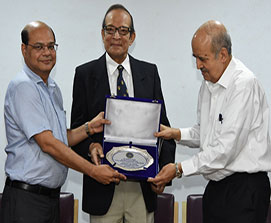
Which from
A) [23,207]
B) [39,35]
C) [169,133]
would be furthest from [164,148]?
[39,35]

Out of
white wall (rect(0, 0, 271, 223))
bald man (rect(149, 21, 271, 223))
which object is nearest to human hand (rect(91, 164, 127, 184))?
bald man (rect(149, 21, 271, 223))

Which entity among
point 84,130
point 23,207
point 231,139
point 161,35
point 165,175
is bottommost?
point 23,207

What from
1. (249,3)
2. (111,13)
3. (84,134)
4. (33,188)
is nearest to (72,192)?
(84,134)

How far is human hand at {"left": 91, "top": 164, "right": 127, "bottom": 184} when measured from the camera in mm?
2951

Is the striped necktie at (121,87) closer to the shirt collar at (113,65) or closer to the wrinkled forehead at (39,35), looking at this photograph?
the shirt collar at (113,65)

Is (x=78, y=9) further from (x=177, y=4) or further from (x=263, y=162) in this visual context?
(x=263, y=162)

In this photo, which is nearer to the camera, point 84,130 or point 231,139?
point 231,139

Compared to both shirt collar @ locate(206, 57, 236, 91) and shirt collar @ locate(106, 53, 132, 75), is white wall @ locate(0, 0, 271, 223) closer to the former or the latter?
shirt collar @ locate(106, 53, 132, 75)

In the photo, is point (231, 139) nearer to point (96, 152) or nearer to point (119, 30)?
point (96, 152)

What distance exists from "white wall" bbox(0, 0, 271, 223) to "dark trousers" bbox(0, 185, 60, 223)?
1930 millimetres

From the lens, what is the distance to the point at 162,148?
10.6 feet

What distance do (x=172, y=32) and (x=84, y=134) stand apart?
186 centimetres

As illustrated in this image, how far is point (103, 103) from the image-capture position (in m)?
3.14

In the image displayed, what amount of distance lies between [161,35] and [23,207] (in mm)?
2498
